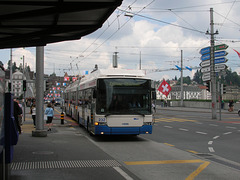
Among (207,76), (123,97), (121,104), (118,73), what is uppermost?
(207,76)

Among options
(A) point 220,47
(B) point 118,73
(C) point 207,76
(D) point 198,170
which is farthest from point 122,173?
(C) point 207,76

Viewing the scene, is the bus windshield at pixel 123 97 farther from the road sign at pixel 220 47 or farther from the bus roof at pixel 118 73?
the road sign at pixel 220 47

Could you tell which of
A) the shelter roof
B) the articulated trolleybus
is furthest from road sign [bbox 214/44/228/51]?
the shelter roof

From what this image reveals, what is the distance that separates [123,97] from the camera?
1348 cm

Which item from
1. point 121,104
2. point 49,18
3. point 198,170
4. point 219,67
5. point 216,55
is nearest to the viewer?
point 49,18

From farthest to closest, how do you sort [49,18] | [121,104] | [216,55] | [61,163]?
[216,55]
[121,104]
[61,163]
[49,18]

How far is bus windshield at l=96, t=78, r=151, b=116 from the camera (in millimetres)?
13422

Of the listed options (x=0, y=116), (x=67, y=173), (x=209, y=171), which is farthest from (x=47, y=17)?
(x=209, y=171)

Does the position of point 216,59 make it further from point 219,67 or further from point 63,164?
point 63,164

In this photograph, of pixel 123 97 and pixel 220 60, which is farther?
pixel 220 60

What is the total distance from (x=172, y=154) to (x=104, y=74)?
495cm

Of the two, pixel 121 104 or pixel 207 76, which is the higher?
pixel 207 76

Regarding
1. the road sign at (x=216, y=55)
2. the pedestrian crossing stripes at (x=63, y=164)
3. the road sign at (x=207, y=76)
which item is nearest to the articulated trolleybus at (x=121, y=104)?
the pedestrian crossing stripes at (x=63, y=164)

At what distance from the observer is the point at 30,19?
7664mm
